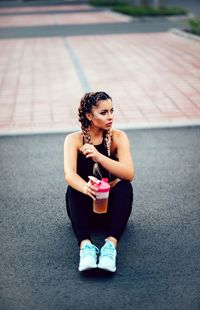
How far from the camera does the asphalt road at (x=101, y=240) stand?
2771 mm

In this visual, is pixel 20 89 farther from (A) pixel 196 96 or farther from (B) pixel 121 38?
(B) pixel 121 38

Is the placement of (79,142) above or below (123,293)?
above

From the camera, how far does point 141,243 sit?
338 centimetres

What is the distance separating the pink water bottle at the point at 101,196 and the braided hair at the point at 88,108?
1.61 ft

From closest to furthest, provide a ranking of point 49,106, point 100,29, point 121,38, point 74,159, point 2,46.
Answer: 1. point 74,159
2. point 49,106
3. point 2,46
4. point 121,38
5. point 100,29

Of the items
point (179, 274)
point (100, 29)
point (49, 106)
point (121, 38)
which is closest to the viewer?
point (179, 274)

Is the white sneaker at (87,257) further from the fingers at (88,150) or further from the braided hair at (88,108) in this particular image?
the braided hair at (88,108)

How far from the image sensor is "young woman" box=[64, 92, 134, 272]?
3.03 m

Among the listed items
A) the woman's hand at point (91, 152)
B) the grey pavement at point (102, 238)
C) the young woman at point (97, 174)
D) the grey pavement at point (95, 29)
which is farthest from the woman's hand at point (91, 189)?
the grey pavement at point (95, 29)

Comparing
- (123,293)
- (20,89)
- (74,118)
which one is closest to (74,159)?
(123,293)

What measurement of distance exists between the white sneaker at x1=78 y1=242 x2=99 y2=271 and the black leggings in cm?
11

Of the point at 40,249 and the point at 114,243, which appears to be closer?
the point at 114,243

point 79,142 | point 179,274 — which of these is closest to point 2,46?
point 79,142

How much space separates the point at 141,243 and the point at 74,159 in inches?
34.2
